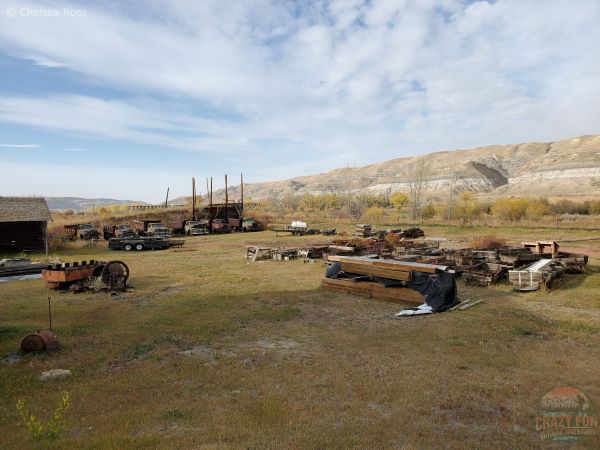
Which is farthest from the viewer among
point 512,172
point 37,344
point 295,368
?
point 512,172

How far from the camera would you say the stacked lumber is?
11.2 metres

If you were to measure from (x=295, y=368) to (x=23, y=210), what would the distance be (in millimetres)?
26469

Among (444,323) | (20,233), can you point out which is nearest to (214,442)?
(444,323)

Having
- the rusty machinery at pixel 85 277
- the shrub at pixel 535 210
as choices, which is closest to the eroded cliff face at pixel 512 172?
the shrub at pixel 535 210

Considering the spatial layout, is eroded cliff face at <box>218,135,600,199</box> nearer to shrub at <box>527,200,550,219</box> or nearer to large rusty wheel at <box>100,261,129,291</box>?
shrub at <box>527,200,550,219</box>

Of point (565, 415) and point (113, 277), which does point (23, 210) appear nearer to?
point (113, 277)

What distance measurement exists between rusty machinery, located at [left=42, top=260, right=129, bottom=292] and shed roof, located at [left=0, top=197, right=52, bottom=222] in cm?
1460

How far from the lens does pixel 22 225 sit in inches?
1022

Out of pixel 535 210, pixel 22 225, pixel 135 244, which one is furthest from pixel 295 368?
pixel 535 210

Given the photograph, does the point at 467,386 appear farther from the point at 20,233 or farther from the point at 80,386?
the point at 20,233

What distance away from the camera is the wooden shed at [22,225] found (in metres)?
25.3

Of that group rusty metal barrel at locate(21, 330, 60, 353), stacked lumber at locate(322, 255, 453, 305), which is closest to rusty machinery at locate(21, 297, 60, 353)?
rusty metal barrel at locate(21, 330, 60, 353)

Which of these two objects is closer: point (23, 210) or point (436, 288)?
point (436, 288)

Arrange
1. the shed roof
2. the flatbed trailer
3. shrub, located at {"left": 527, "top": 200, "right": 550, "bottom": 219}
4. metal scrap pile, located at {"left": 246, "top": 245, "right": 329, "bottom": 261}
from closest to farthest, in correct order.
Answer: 1. metal scrap pile, located at {"left": 246, "top": 245, "right": 329, "bottom": 261}
2. the shed roof
3. the flatbed trailer
4. shrub, located at {"left": 527, "top": 200, "right": 550, "bottom": 219}
